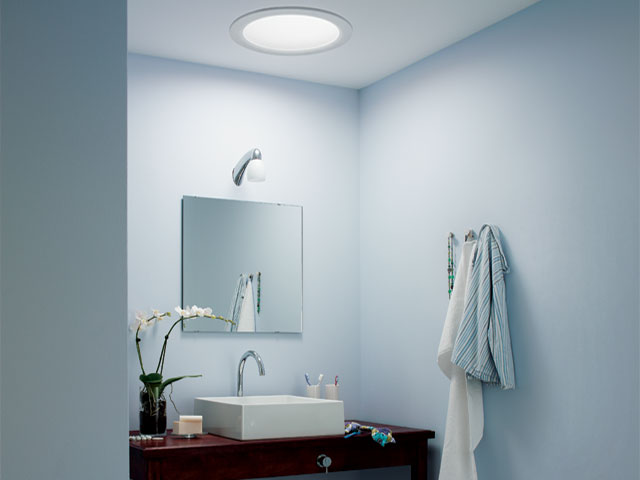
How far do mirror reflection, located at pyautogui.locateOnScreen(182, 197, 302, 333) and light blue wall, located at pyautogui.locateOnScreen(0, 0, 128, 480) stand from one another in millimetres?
1822

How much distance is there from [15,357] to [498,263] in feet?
6.32

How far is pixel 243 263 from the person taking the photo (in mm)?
3572

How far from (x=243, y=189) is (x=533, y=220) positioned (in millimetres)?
1396

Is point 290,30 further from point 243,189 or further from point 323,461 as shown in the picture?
point 323,461

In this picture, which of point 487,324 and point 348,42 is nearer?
point 487,324

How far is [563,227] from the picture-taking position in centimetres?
272

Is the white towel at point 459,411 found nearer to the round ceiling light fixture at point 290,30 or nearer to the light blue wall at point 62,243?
the round ceiling light fixture at point 290,30

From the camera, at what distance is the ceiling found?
2.91 meters

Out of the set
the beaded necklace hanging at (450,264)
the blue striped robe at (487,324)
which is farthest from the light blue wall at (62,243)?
the beaded necklace hanging at (450,264)

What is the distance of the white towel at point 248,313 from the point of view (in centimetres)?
354

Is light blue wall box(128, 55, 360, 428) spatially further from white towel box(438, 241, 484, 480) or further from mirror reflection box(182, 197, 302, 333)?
white towel box(438, 241, 484, 480)

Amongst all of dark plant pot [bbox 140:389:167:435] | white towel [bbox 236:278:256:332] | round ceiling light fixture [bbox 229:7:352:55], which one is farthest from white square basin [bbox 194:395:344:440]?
round ceiling light fixture [bbox 229:7:352:55]

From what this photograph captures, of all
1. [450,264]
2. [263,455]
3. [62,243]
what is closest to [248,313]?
[263,455]

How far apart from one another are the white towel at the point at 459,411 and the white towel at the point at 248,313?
3.11 ft
